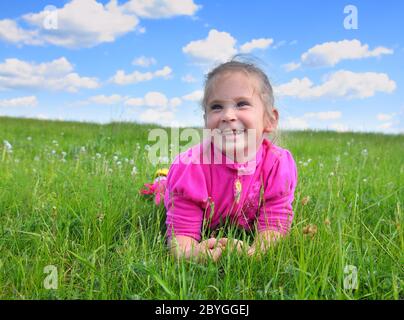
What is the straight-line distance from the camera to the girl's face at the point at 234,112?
337cm

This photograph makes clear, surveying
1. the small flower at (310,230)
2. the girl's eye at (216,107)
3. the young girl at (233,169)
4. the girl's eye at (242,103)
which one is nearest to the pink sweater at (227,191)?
the young girl at (233,169)

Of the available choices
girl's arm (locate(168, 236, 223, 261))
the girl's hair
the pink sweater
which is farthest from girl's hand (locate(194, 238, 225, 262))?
the girl's hair

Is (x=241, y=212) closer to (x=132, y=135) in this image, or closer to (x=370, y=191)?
(x=370, y=191)

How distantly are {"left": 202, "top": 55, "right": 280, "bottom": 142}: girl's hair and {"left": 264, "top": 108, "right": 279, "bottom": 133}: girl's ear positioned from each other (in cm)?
1

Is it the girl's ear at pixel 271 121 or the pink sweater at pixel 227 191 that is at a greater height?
the girl's ear at pixel 271 121

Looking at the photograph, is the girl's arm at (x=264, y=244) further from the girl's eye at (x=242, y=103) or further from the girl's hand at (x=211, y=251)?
the girl's eye at (x=242, y=103)

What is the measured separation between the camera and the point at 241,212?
3615mm

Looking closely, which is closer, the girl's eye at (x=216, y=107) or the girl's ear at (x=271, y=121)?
the girl's eye at (x=216, y=107)

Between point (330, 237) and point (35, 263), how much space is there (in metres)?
1.85

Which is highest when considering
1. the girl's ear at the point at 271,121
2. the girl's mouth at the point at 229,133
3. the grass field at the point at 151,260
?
the girl's ear at the point at 271,121

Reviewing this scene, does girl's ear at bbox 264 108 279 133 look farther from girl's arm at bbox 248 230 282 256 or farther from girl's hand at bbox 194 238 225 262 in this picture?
girl's hand at bbox 194 238 225 262

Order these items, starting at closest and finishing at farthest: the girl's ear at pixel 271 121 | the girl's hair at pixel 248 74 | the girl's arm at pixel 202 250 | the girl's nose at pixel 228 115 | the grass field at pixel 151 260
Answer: the grass field at pixel 151 260 → the girl's arm at pixel 202 250 → the girl's nose at pixel 228 115 → the girl's hair at pixel 248 74 → the girl's ear at pixel 271 121

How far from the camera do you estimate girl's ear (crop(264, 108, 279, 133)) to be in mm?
3754
